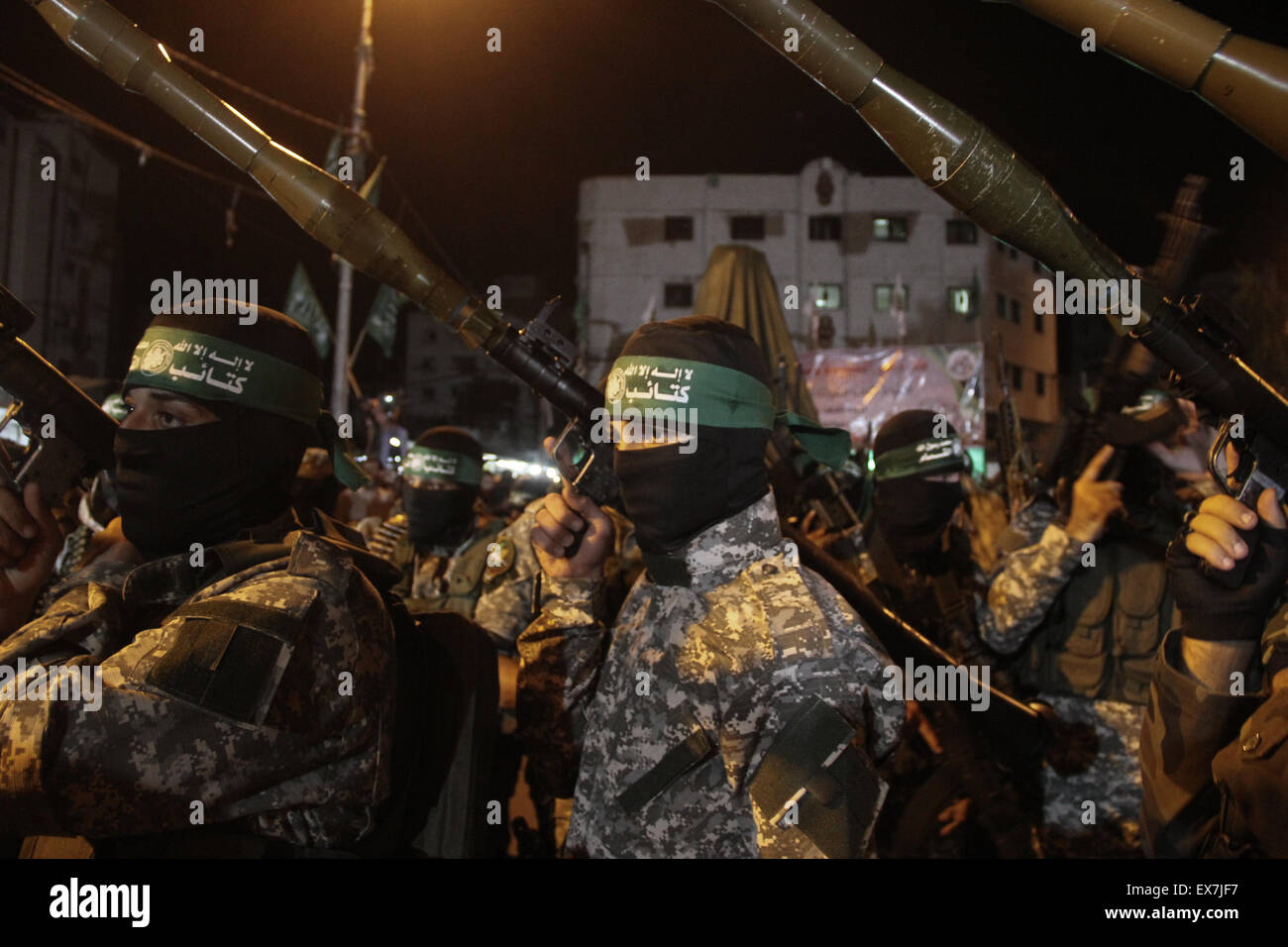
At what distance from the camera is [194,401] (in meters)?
2.06

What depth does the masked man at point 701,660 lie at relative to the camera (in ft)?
5.58

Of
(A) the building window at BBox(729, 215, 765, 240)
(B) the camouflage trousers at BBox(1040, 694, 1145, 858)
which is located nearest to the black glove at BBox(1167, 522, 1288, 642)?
(B) the camouflage trousers at BBox(1040, 694, 1145, 858)

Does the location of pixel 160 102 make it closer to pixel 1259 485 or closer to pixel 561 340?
pixel 561 340

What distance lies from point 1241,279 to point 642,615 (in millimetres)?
2645

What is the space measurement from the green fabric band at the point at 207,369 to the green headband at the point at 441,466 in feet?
10.4

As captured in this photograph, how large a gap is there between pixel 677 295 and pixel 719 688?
112 ft

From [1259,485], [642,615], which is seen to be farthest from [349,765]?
[1259,485]

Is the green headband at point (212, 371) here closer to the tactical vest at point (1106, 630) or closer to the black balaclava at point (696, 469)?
the black balaclava at point (696, 469)

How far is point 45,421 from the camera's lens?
250 centimetres

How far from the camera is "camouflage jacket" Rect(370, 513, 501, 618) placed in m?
4.98

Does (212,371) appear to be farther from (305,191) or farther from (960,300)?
(960,300)

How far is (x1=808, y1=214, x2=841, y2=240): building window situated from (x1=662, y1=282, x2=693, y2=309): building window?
21.9 feet
